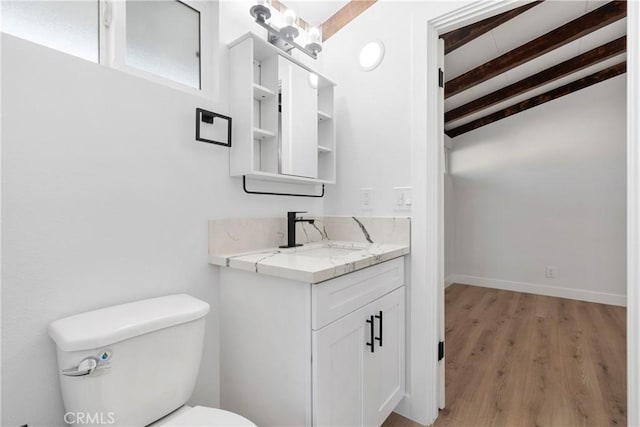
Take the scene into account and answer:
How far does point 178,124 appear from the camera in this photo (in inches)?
50.3

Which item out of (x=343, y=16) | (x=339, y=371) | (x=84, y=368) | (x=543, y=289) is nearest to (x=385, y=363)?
(x=339, y=371)

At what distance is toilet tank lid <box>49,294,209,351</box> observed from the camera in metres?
0.84

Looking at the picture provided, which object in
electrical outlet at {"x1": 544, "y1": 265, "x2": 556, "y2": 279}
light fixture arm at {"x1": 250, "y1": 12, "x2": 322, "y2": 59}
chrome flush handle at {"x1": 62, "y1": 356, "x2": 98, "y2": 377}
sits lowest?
electrical outlet at {"x1": 544, "y1": 265, "x2": 556, "y2": 279}

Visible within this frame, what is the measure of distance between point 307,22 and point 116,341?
6.91ft

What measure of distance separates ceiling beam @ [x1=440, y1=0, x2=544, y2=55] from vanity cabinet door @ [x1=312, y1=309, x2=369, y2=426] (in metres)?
2.12

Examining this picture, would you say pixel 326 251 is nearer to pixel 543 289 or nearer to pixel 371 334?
pixel 371 334

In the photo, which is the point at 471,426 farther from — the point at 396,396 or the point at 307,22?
the point at 307,22

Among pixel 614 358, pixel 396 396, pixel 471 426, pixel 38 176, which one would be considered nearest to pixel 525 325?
pixel 614 358

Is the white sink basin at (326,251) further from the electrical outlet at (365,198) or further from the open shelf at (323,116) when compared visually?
the open shelf at (323,116)

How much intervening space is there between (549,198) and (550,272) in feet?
3.06

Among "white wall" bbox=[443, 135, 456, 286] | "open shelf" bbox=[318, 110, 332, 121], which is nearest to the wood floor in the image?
"white wall" bbox=[443, 135, 456, 286]

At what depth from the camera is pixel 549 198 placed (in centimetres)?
374

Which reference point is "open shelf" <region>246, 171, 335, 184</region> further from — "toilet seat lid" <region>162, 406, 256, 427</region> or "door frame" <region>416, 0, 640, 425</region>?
"toilet seat lid" <region>162, 406, 256, 427</region>

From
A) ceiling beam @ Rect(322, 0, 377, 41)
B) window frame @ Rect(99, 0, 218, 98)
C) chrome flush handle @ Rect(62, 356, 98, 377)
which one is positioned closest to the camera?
chrome flush handle @ Rect(62, 356, 98, 377)
